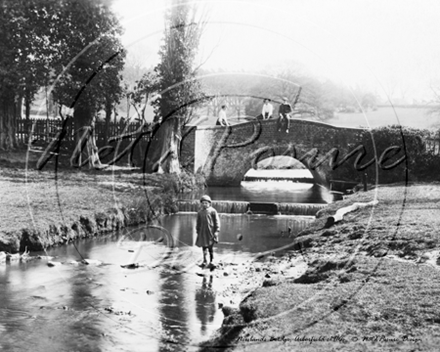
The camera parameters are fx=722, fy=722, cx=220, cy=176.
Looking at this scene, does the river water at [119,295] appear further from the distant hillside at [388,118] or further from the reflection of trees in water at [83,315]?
the distant hillside at [388,118]

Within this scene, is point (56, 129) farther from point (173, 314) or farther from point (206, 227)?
point (173, 314)

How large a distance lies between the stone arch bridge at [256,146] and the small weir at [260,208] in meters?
11.1

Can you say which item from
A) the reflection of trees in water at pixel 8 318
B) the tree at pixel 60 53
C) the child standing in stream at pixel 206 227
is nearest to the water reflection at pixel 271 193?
the tree at pixel 60 53

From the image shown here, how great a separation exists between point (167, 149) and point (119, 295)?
84.3ft

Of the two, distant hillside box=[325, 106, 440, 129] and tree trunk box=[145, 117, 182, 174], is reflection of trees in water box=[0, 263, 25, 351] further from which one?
distant hillside box=[325, 106, 440, 129]

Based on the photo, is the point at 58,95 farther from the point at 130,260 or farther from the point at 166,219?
the point at 130,260

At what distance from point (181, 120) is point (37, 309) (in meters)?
28.8

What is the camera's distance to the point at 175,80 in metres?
39.2

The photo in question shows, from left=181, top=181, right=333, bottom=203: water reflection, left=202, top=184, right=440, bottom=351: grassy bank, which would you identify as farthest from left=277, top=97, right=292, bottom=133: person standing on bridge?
left=202, top=184, right=440, bottom=351: grassy bank

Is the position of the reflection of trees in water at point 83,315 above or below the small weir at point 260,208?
below

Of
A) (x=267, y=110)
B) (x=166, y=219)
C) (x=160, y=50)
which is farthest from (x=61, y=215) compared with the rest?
(x=267, y=110)

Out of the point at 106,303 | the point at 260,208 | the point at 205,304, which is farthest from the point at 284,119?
the point at 106,303

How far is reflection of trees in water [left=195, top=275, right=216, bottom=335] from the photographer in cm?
1307

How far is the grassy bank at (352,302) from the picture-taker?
31.9 ft
